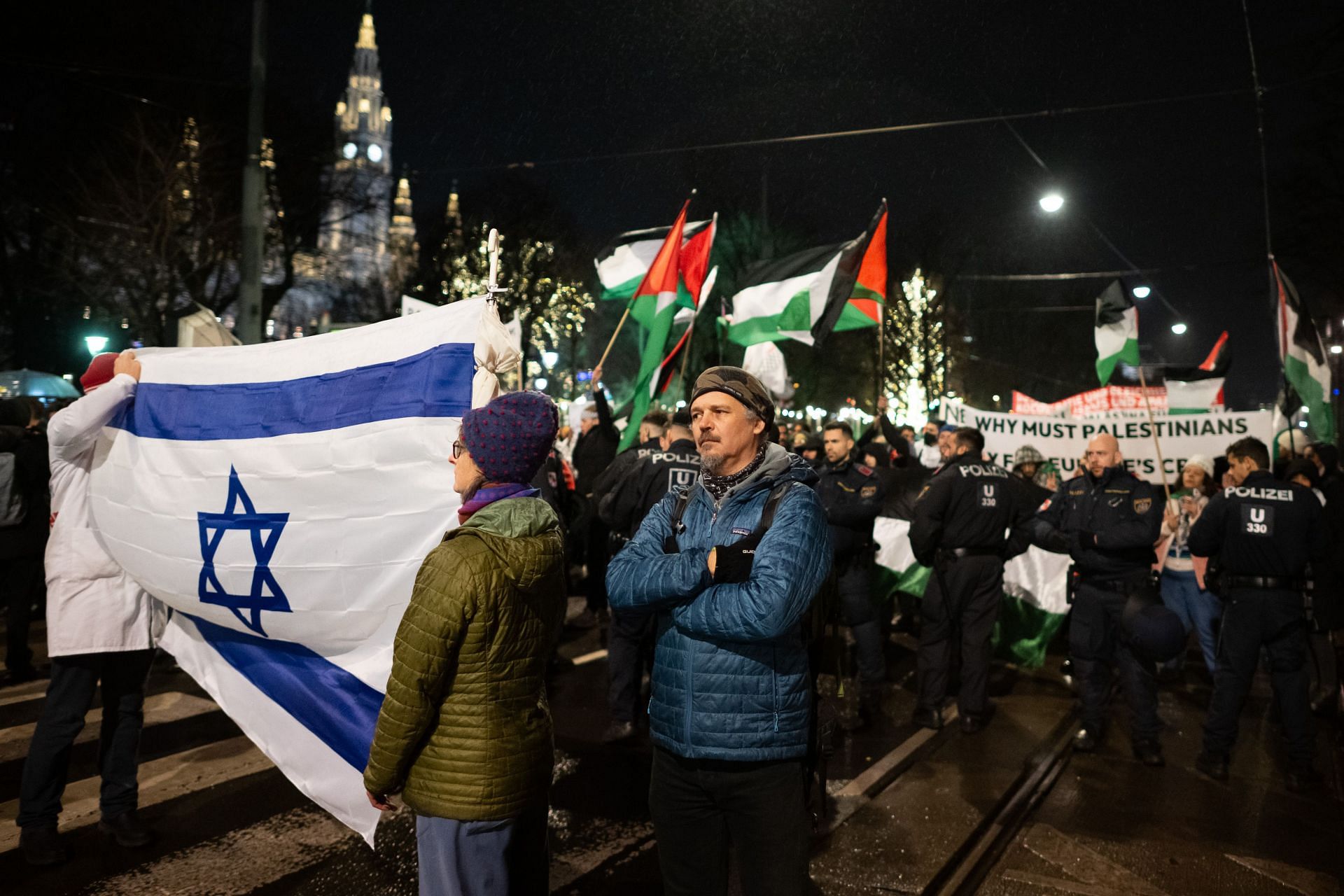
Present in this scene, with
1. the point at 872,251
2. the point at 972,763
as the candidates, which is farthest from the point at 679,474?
the point at 872,251

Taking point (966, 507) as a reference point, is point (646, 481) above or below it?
above

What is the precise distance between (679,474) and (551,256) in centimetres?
3143

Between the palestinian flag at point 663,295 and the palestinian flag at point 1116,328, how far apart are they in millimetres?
4020

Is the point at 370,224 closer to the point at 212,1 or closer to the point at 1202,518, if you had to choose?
the point at 212,1

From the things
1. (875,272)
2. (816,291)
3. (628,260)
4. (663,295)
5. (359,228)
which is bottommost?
(663,295)

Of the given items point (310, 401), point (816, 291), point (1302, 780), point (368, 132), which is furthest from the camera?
point (368, 132)

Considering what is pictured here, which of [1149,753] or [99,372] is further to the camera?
[1149,753]

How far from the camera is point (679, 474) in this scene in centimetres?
631

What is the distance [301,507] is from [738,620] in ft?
6.50

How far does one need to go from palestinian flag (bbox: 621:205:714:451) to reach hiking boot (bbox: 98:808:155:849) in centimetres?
448

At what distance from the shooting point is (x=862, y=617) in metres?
7.25

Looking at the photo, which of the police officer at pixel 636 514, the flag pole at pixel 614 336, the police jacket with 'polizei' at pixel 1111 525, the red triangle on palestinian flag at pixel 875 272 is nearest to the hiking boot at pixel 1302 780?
the police jacket with 'polizei' at pixel 1111 525

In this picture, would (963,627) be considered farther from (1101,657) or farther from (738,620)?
(738,620)

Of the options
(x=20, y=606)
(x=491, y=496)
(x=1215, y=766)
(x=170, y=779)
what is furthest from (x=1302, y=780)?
(x=20, y=606)
